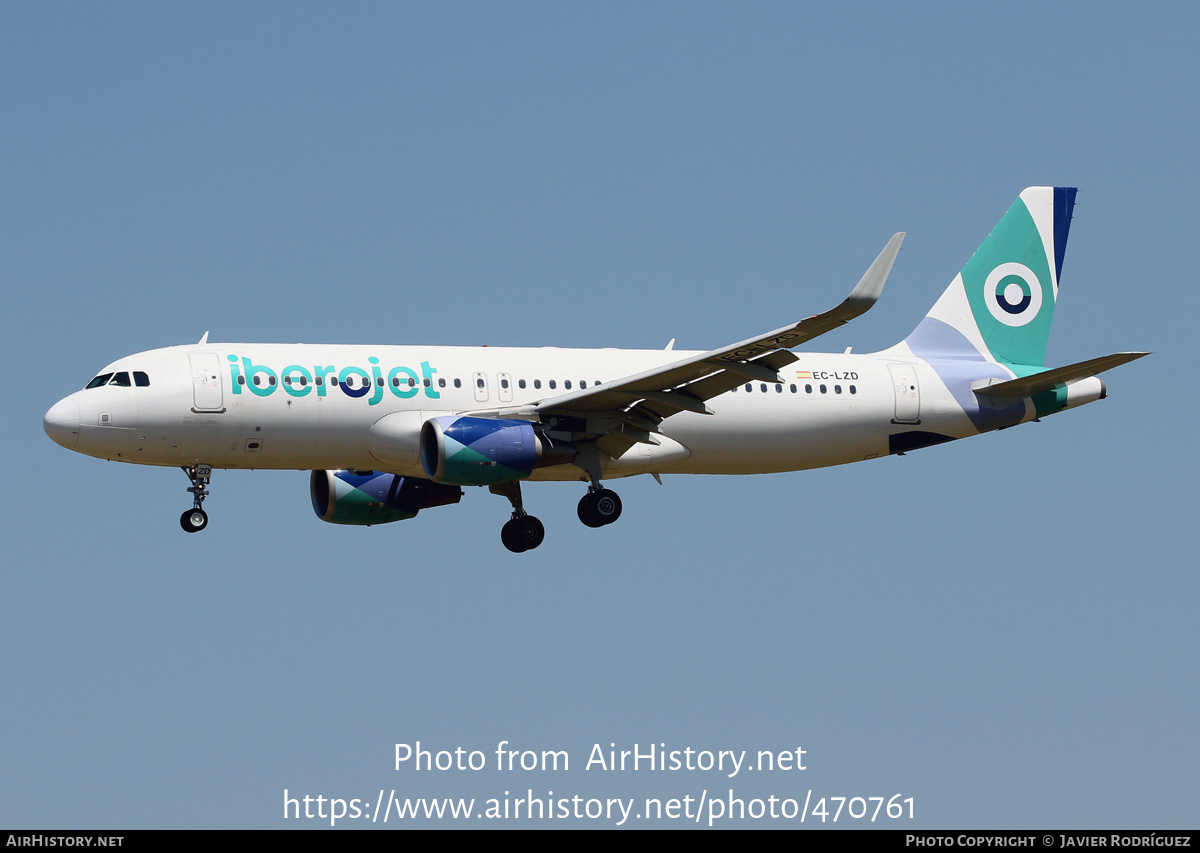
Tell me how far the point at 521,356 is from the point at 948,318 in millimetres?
12041

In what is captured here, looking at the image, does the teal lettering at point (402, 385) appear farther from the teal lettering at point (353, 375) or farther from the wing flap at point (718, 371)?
the wing flap at point (718, 371)

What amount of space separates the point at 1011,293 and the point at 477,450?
1648 cm

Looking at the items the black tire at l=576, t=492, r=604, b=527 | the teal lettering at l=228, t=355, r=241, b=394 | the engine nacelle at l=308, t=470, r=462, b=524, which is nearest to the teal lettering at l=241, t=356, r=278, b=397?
the teal lettering at l=228, t=355, r=241, b=394

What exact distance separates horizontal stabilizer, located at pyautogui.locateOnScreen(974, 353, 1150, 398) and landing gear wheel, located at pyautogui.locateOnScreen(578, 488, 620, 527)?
395 inches

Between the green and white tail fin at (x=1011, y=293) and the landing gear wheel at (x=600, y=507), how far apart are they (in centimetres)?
977

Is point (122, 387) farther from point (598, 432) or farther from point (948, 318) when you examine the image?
point (948, 318)

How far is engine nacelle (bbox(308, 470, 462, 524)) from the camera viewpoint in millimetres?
43125

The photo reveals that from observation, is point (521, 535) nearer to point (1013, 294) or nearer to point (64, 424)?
point (64, 424)

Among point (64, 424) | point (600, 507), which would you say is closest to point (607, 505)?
point (600, 507)

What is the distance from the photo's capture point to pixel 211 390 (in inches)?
1494

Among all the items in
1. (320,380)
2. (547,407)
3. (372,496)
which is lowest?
(547,407)

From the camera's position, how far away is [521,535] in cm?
4156

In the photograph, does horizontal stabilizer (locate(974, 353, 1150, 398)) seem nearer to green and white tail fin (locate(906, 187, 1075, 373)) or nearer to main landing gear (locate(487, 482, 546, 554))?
green and white tail fin (locate(906, 187, 1075, 373))

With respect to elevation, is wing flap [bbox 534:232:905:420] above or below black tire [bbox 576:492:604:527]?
above
